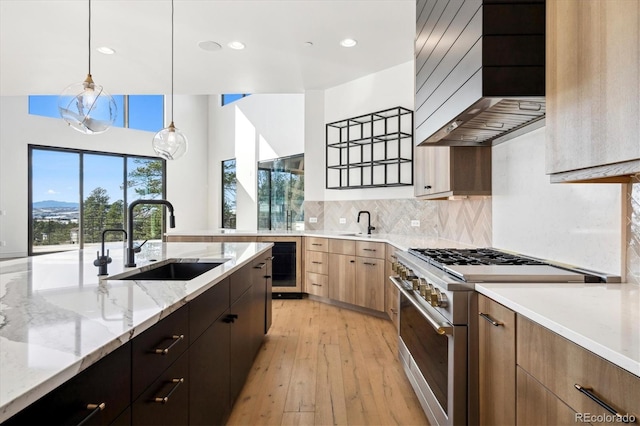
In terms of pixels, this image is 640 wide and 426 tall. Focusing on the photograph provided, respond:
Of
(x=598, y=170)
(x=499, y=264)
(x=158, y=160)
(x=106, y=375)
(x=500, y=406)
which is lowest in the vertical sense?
(x=500, y=406)

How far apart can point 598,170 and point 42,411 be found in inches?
60.6

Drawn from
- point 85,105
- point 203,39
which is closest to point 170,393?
point 85,105

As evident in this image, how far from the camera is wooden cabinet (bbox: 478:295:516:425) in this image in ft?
3.99

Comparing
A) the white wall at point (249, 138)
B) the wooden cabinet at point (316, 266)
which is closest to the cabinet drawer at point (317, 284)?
the wooden cabinet at point (316, 266)

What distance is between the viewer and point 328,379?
2471mm

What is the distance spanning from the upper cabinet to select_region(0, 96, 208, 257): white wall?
8.66 meters

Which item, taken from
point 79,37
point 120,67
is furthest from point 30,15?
point 120,67

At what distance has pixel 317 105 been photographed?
5301 millimetres

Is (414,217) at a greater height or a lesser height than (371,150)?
lesser

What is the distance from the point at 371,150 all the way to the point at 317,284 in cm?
187

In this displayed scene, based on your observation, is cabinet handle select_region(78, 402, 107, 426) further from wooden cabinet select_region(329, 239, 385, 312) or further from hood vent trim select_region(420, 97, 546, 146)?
wooden cabinet select_region(329, 239, 385, 312)

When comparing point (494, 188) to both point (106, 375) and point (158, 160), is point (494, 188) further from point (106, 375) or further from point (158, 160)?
point (158, 160)

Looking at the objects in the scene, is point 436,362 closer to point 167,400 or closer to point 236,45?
point 167,400

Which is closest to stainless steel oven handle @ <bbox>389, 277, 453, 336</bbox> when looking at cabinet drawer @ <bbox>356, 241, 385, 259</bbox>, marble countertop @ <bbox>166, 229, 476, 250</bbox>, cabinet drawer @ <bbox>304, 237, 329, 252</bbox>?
marble countertop @ <bbox>166, 229, 476, 250</bbox>
